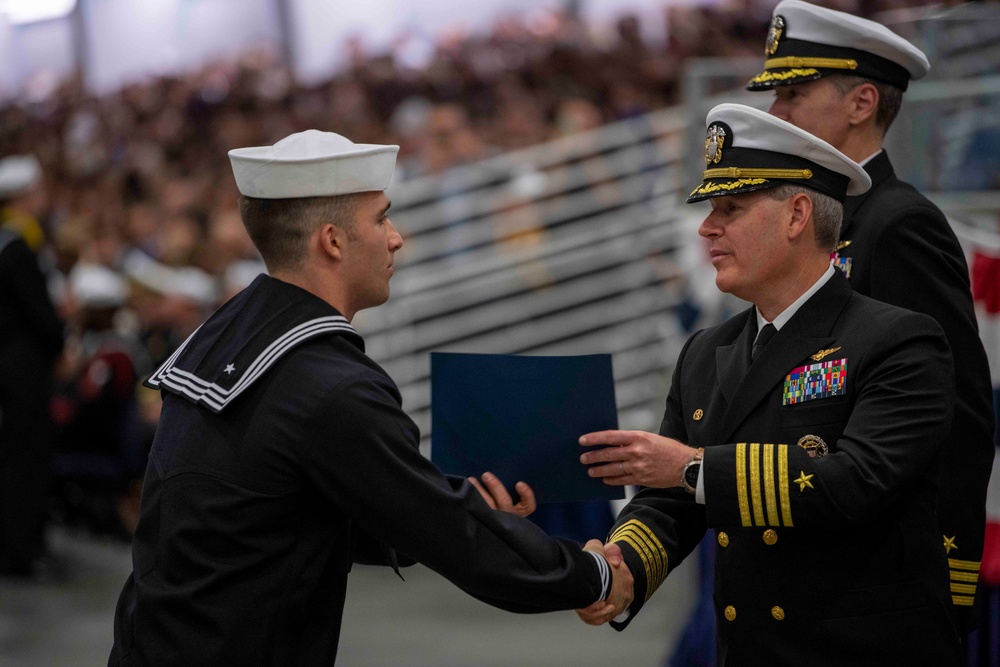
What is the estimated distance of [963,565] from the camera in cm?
257

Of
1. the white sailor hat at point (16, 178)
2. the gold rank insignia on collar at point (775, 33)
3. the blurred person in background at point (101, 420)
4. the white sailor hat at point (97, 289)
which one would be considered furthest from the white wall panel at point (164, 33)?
the gold rank insignia on collar at point (775, 33)

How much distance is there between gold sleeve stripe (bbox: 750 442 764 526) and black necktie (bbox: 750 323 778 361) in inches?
10.5

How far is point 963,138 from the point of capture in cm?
434

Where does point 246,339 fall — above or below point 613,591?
above

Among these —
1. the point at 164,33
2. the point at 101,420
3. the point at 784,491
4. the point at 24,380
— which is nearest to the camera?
the point at 784,491

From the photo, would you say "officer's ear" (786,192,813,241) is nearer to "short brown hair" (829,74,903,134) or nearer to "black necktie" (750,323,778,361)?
"black necktie" (750,323,778,361)

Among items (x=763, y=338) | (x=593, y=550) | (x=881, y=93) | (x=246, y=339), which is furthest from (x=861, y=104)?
(x=246, y=339)

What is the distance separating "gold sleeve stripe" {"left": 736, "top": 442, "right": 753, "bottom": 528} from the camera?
217 centimetres

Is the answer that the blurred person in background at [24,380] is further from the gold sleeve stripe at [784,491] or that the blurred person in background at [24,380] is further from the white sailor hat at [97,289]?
the gold sleeve stripe at [784,491]

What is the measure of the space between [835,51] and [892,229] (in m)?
0.45

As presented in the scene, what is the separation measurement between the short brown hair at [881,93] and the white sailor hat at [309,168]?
1.08m

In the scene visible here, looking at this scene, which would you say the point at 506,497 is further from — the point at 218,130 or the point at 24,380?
the point at 218,130

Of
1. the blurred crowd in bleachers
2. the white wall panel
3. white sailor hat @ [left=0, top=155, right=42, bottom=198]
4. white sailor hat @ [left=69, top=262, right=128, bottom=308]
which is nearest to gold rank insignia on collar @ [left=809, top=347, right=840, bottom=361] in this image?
the blurred crowd in bleachers

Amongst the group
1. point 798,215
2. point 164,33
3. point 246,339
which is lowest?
point 164,33
